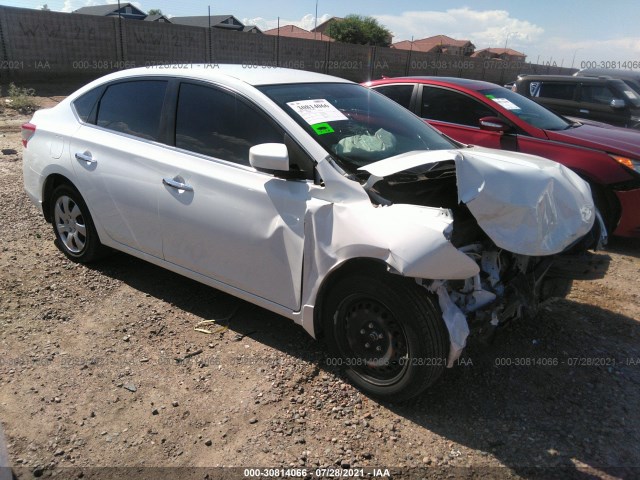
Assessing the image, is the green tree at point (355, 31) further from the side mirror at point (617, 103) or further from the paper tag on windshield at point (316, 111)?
the paper tag on windshield at point (316, 111)

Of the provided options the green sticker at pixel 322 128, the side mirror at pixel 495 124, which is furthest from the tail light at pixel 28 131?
the side mirror at pixel 495 124

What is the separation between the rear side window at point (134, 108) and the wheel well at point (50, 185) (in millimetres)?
618

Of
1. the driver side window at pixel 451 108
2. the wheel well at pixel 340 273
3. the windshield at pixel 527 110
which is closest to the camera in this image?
the wheel well at pixel 340 273

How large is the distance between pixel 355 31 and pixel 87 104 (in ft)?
201

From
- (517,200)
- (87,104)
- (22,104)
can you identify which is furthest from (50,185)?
(22,104)

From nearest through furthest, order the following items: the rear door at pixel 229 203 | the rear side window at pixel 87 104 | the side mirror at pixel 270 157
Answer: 1. the side mirror at pixel 270 157
2. the rear door at pixel 229 203
3. the rear side window at pixel 87 104

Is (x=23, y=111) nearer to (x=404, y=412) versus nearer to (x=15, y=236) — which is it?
(x=15, y=236)

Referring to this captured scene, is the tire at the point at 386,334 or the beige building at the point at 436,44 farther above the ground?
the beige building at the point at 436,44

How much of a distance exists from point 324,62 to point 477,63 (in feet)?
51.7

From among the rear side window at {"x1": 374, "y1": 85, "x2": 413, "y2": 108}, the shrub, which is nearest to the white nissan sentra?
the rear side window at {"x1": 374, "y1": 85, "x2": 413, "y2": 108}

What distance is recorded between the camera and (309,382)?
3064 mm

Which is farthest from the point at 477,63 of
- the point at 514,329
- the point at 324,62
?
the point at 514,329

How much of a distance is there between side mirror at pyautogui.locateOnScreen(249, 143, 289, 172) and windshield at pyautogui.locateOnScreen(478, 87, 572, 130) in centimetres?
396

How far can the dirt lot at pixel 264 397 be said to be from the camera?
8.26 feet
